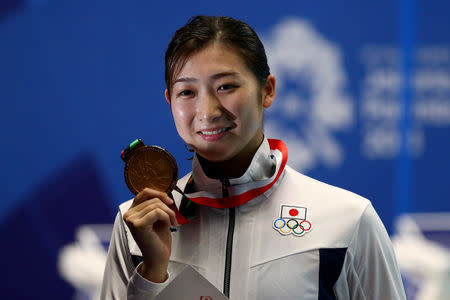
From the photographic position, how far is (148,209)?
1.20 meters

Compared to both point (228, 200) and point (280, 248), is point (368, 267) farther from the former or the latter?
point (228, 200)

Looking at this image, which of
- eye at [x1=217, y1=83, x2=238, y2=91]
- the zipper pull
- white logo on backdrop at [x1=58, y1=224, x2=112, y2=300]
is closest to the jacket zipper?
the zipper pull

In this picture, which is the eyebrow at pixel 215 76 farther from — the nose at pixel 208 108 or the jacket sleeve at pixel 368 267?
the jacket sleeve at pixel 368 267

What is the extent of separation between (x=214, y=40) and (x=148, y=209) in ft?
1.36

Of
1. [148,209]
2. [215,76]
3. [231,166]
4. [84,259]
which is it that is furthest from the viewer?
[84,259]

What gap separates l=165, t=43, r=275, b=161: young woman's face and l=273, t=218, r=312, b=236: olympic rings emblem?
7.7 inches

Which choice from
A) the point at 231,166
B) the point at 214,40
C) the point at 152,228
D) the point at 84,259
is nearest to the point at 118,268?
the point at 152,228

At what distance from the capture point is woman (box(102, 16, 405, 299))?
1.30m

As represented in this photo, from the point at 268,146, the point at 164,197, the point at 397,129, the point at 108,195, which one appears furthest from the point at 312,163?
the point at 164,197

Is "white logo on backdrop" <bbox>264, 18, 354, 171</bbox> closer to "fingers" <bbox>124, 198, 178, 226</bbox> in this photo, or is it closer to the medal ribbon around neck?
the medal ribbon around neck

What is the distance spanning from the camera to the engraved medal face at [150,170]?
50.1 inches

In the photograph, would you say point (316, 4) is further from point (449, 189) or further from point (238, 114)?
point (238, 114)

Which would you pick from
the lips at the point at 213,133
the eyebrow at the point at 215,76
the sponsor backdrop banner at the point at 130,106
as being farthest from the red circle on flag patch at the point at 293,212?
the sponsor backdrop banner at the point at 130,106

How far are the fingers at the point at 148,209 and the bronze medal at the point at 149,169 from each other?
0.06 metres
